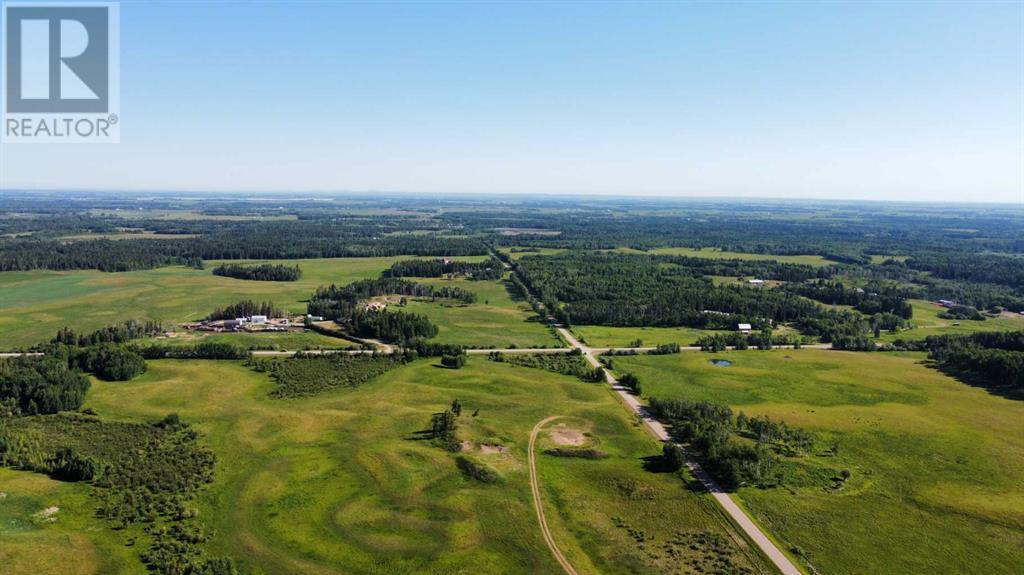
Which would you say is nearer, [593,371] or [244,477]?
[244,477]

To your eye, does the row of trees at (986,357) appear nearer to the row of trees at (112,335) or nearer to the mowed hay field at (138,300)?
the mowed hay field at (138,300)

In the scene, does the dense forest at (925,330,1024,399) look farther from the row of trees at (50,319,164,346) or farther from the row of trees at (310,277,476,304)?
the row of trees at (50,319,164,346)

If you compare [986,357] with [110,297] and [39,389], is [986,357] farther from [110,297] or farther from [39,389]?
[110,297]

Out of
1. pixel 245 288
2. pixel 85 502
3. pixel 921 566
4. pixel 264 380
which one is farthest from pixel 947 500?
pixel 245 288

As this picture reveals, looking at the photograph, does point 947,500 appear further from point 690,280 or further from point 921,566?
point 690,280

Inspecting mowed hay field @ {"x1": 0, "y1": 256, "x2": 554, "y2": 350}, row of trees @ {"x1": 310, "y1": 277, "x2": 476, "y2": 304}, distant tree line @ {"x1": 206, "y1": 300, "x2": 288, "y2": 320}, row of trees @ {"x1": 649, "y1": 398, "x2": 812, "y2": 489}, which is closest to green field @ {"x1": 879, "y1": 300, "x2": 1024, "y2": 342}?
row of trees @ {"x1": 649, "y1": 398, "x2": 812, "y2": 489}

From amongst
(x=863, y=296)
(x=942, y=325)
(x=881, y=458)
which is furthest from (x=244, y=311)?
(x=942, y=325)
